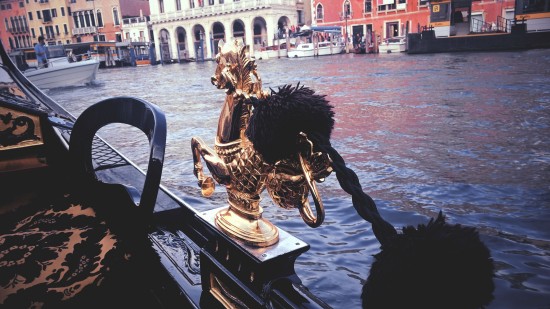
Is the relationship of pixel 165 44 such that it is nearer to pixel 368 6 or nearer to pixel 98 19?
pixel 98 19

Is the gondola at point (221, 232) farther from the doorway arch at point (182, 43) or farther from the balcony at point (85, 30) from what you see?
the balcony at point (85, 30)

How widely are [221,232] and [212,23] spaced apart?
3778 centimetres

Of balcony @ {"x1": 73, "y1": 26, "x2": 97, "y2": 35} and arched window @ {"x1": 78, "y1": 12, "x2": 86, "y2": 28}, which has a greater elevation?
arched window @ {"x1": 78, "y1": 12, "x2": 86, "y2": 28}

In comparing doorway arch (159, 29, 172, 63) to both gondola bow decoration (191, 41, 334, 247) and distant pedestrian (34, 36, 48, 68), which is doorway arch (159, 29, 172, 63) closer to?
distant pedestrian (34, 36, 48, 68)

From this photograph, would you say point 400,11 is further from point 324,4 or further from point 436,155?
point 436,155

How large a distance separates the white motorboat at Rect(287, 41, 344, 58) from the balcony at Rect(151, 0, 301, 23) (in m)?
7.83

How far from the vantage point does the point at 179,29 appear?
130 feet

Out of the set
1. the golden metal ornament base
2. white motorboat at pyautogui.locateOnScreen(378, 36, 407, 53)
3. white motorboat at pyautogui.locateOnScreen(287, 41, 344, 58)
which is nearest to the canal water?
the golden metal ornament base

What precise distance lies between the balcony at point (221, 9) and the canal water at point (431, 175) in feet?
92.5

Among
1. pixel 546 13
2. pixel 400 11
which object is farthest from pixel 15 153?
pixel 400 11

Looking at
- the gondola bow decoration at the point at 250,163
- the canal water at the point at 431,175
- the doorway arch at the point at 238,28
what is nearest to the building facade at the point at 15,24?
the doorway arch at the point at 238,28

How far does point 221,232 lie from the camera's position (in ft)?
3.04

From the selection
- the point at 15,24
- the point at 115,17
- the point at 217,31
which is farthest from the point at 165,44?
the point at 15,24

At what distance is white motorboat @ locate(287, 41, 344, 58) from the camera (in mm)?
26491
